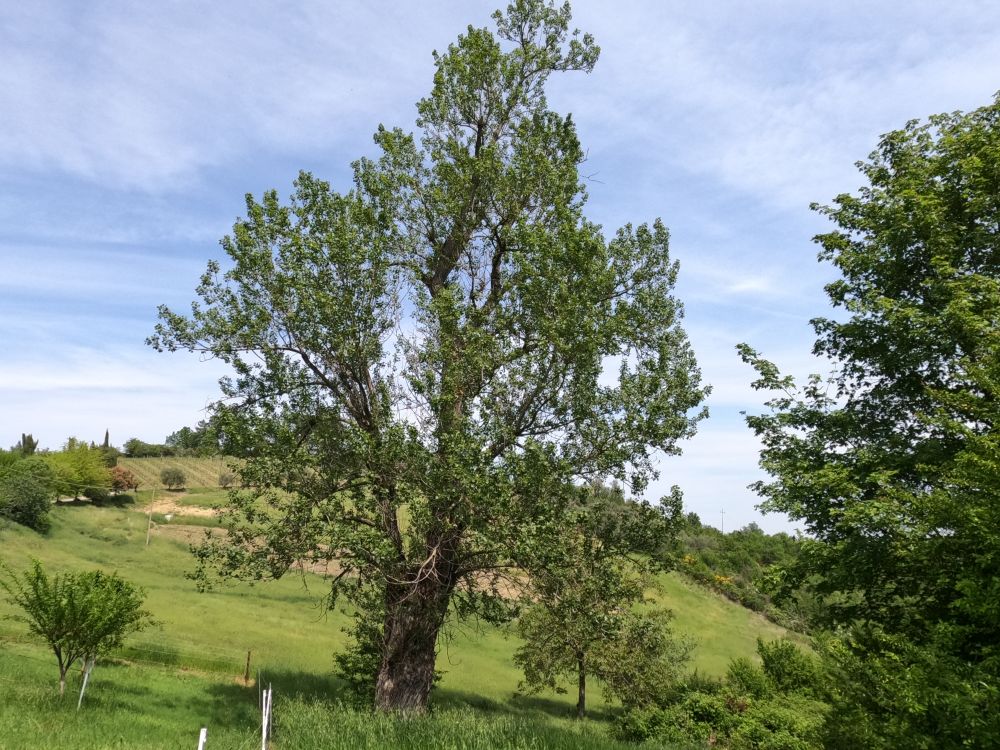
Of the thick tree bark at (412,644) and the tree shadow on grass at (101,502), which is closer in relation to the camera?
the thick tree bark at (412,644)

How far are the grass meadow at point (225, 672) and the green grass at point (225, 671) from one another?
75 millimetres

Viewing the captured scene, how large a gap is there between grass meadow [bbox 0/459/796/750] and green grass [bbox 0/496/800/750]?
0.08 metres

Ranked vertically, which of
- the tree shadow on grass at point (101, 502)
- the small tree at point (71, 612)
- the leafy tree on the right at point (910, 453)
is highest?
the leafy tree on the right at point (910, 453)

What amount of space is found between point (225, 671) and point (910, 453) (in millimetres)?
28746

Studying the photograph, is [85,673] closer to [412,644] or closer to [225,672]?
[412,644]

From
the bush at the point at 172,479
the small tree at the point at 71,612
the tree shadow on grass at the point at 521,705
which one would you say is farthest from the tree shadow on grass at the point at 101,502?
the small tree at the point at 71,612

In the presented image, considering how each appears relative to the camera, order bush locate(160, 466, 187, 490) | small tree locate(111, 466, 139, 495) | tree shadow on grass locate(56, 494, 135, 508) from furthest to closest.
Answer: bush locate(160, 466, 187, 490)
small tree locate(111, 466, 139, 495)
tree shadow on grass locate(56, 494, 135, 508)

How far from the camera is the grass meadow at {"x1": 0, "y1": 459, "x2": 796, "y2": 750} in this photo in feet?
42.0

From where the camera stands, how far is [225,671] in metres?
29.2

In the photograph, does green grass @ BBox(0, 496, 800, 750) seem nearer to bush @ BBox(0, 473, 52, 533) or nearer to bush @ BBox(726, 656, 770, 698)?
bush @ BBox(0, 473, 52, 533)

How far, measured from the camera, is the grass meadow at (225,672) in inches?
504

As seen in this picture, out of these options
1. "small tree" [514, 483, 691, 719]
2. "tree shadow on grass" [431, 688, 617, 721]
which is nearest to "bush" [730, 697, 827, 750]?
"small tree" [514, 483, 691, 719]

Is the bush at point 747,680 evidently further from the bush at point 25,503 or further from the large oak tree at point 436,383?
the bush at point 25,503

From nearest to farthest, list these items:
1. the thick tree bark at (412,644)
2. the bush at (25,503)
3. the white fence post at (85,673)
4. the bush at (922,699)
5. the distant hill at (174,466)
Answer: the bush at (922,699)
the thick tree bark at (412,644)
the white fence post at (85,673)
the bush at (25,503)
the distant hill at (174,466)
